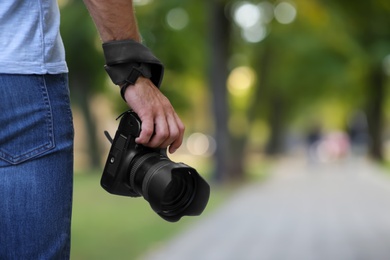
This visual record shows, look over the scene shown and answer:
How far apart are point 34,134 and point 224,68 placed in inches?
742

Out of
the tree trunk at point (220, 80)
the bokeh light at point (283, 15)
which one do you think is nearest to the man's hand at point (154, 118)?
the bokeh light at point (283, 15)

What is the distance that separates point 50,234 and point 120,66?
1.52 feet

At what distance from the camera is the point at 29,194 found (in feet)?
6.00

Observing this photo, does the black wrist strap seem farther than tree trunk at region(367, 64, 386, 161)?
No

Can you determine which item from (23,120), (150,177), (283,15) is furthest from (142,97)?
(283,15)

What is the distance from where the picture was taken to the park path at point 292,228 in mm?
8836

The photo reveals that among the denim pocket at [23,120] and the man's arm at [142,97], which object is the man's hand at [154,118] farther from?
the denim pocket at [23,120]

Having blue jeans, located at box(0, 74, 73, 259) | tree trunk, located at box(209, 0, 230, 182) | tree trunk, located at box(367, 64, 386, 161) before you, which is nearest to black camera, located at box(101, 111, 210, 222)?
blue jeans, located at box(0, 74, 73, 259)

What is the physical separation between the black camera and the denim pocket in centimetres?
21

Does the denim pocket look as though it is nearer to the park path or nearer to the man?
the man

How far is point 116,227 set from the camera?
11.6m

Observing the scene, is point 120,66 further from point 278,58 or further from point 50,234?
point 278,58

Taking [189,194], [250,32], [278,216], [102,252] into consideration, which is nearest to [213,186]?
[250,32]

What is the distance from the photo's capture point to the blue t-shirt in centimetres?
185
